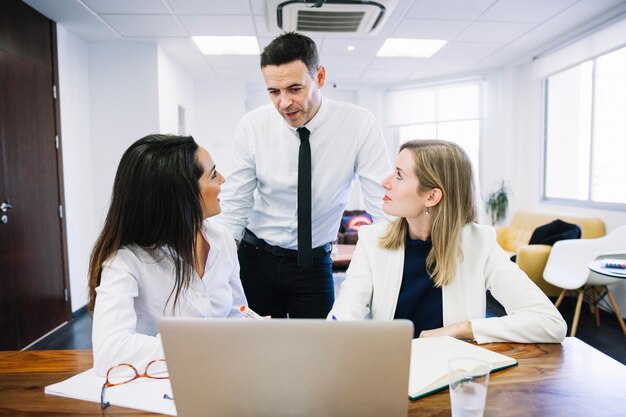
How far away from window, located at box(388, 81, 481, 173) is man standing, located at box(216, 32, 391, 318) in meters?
4.64

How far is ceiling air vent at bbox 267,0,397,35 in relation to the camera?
3248 millimetres

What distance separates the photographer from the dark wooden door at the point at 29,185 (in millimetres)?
3193

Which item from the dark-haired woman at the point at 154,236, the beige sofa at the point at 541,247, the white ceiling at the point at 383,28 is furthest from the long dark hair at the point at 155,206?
the beige sofa at the point at 541,247

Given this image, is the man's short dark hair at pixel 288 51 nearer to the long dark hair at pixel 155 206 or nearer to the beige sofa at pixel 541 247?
the long dark hair at pixel 155 206

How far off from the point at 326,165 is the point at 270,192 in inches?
11.2

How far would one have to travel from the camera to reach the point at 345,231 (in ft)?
20.2

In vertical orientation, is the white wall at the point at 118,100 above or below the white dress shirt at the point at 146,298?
above

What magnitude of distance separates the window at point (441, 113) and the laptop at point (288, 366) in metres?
6.06

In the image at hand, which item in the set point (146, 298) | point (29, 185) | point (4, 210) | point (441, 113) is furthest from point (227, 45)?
point (146, 298)

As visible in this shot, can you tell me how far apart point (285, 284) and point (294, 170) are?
0.51 metres

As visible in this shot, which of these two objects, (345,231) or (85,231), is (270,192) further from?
(345,231)

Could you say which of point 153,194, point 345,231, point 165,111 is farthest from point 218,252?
point 345,231

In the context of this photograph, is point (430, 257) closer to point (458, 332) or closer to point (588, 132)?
point (458, 332)

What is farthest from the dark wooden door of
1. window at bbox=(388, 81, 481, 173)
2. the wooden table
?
window at bbox=(388, 81, 481, 173)
